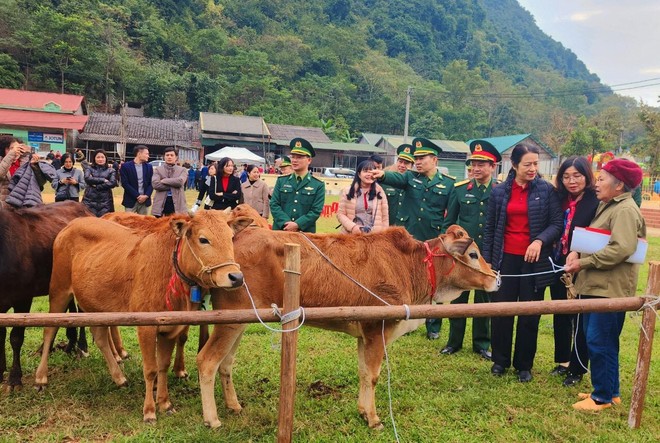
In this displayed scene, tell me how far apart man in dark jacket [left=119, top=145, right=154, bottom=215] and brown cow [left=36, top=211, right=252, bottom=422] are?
4203 millimetres

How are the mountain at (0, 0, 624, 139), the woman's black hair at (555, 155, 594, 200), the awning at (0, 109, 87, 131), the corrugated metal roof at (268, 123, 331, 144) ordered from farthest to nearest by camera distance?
1. the corrugated metal roof at (268, 123, 331, 144)
2. the mountain at (0, 0, 624, 139)
3. the awning at (0, 109, 87, 131)
4. the woman's black hair at (555, 155, 594, 200)

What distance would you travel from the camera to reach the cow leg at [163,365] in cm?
434

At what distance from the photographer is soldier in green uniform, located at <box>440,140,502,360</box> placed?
6035 millimetres

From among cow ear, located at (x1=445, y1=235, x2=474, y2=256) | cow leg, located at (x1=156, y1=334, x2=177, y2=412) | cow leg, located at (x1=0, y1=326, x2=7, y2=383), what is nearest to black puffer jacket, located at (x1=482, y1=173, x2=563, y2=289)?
cow ear, located at (x1=445, y1=235, x2=474, y2=256)

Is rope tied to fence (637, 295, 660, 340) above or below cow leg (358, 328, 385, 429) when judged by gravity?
above

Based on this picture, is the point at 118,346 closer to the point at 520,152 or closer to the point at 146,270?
the point at 146,270

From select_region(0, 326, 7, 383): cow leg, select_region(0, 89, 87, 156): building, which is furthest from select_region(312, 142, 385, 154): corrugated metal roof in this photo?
select_region(0, 326, 7, 383): cow leg

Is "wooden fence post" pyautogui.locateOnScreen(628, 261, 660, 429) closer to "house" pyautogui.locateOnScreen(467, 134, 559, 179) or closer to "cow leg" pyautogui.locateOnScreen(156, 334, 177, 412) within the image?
"cow leg" pyautogui.locateOnScreen(156, 334, 177, 412)

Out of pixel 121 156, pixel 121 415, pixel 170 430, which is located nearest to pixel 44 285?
pixel 121 415

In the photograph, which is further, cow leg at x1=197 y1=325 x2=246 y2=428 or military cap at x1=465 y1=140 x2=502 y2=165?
military cap at x1=465 y1=140 x2=502 y2=165

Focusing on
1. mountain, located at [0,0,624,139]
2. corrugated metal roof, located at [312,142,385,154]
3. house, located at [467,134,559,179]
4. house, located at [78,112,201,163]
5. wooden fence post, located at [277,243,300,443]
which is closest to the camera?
wooden fence post, located at [277,243,300,443]

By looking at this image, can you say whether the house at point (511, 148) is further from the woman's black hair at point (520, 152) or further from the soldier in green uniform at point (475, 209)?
the woman's black hair at point (520, 152)

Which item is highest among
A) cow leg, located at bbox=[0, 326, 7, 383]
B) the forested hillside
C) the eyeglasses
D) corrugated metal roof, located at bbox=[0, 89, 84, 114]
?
the forested hillside

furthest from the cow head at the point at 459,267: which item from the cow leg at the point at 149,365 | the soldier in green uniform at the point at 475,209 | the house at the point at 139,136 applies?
the house at the point at 139,136
